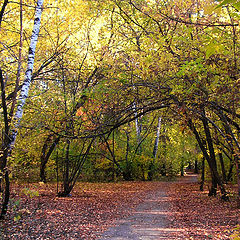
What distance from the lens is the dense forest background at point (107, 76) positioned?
5.49 metres

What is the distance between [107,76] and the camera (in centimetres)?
766

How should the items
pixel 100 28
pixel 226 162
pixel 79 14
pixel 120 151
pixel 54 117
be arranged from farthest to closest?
pixel 120 151 < pixel 226 162 < pixel 100 28 < pixel 79 14 < pixel 54 117

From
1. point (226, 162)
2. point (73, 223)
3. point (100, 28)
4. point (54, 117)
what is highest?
point (100, 28)

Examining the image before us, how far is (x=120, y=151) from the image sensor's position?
64.1 feet

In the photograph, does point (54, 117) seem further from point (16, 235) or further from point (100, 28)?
point (100, 28)

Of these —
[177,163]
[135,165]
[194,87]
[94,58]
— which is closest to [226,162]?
[135,165]

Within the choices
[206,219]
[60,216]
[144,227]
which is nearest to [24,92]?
[60,216]

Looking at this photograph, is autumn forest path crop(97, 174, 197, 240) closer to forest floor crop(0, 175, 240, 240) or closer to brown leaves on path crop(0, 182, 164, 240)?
forest floor crop(0, 175, 240, 240)

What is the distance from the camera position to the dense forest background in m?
5.49

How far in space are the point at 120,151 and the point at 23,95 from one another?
14107 millimetres

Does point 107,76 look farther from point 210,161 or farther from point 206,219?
point 210,161

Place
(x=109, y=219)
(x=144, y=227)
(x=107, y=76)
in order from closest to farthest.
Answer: (x=144, y=227) < (x=109, y=219) < (x=107, y=76)

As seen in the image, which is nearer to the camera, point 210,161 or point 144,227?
point 144,227

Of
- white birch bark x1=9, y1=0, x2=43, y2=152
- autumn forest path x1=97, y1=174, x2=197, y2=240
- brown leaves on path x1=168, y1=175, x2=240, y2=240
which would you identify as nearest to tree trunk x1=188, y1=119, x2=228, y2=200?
brown leaves on path x1=168, y1=175, x2=240, y2=240
